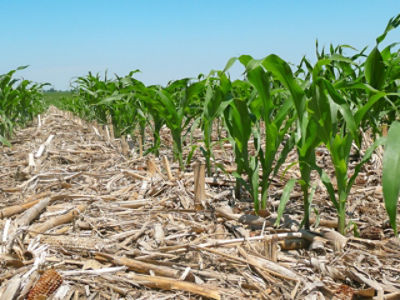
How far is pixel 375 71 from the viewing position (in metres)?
2.32

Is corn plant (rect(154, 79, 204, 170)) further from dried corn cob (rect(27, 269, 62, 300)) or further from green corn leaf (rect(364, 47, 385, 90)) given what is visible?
dried corn cob (rect(27, 269, 62, 300))

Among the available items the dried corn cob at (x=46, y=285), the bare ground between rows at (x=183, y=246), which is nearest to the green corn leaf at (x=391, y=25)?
the bare ground between rows at (x=183, y=246)

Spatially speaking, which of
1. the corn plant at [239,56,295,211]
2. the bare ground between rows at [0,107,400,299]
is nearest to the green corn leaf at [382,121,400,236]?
the bare ground between rows at [0,107,400,299]

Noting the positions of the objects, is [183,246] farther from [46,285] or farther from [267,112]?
[267,112]

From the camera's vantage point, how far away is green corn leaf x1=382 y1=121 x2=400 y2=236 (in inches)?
37.1

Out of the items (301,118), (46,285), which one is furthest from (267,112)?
(46,285)

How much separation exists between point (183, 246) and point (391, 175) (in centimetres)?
80

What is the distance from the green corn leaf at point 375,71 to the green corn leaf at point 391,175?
1.38 meters

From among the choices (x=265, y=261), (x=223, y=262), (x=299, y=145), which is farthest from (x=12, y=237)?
(x=299, y=145)

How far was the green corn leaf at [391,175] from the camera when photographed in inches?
37.1

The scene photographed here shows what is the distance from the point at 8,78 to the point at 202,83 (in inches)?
123

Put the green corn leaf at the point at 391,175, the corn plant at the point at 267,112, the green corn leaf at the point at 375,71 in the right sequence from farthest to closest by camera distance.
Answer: the green corn leaf at the point at 375,71, the corn plant at the point at 267,112, the green corn leaf at the point at 391,175

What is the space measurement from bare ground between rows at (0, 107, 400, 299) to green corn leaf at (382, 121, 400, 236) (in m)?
0.40

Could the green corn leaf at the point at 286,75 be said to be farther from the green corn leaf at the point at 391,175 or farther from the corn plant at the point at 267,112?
the green corn leaf at the point at 391,175
